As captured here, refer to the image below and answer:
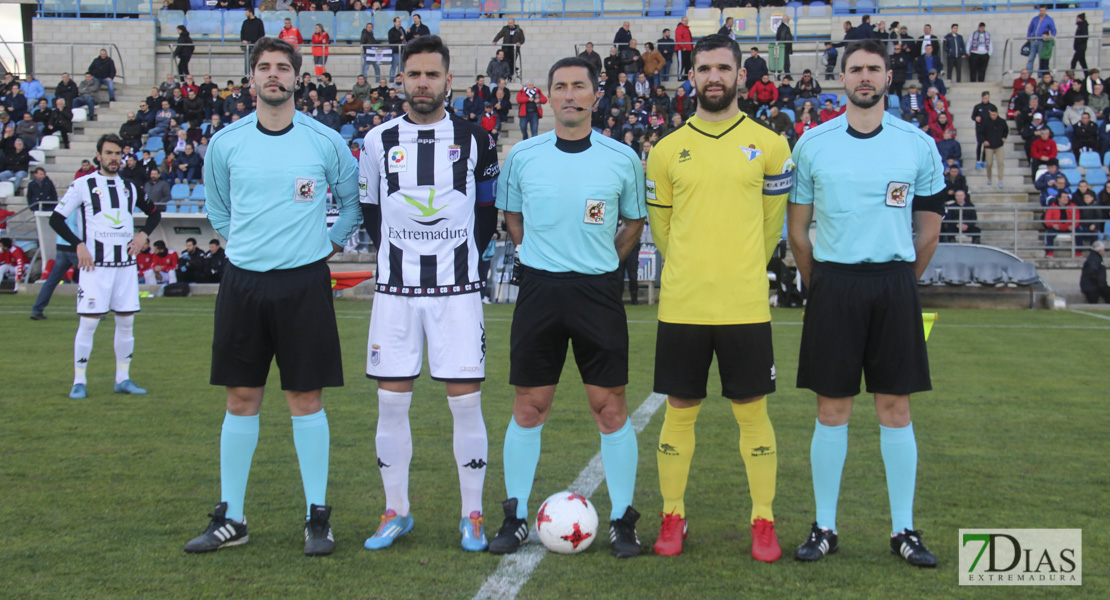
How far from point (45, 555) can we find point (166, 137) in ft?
78.7

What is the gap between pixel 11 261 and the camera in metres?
21.2

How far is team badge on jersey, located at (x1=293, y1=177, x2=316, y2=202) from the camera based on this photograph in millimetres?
4586

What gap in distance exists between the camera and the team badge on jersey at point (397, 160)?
4.61 metres

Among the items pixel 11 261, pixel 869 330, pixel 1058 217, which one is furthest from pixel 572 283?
pixel 11 261

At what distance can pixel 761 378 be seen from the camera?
441cm

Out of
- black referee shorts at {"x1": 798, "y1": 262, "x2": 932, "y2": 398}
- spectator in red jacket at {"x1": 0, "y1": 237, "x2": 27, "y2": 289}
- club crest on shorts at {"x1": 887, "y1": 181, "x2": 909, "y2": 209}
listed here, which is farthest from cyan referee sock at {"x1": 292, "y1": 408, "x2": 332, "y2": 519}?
spectator in red jacket at {"x1": 0, "y1": 237, "x2": 27, "y2": 289}

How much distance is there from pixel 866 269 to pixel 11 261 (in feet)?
69.4

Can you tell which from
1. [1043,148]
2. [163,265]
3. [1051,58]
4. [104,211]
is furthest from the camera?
[1051,58]

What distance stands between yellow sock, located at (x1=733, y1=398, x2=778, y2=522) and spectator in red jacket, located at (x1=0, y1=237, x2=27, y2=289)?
20.5 m

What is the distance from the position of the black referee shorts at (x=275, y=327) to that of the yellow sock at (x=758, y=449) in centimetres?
188

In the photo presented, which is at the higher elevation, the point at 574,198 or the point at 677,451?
the point at 574,198

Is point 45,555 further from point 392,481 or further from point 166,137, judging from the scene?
point 166,137

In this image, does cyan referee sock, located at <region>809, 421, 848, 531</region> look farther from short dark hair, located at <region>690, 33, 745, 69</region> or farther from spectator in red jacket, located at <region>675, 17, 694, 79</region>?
spectator in red jacket, located at <region>675, 17, 694, 79</region>

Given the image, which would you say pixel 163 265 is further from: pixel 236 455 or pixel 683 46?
pixel 236 455
